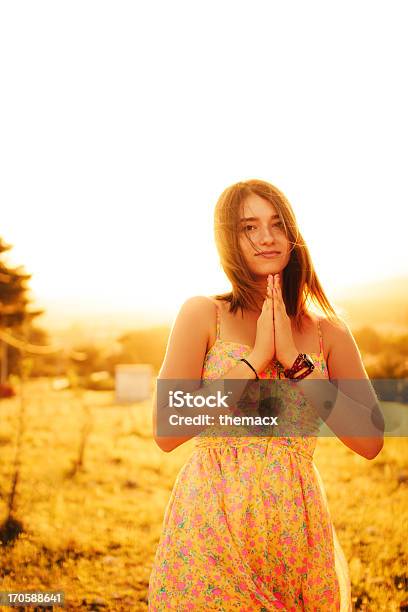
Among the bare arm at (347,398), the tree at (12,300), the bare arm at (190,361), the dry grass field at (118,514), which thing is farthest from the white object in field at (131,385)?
the bare arm at (190,361)

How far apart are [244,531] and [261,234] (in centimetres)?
113

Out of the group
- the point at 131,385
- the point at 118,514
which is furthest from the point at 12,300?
the point at 118,514

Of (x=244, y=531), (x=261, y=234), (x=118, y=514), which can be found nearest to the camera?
(x=244, y=531)

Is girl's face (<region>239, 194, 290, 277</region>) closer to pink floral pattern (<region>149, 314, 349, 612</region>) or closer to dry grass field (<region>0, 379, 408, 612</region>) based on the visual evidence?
pink floral pattern (<region>149, 314, 349, 612</region>)

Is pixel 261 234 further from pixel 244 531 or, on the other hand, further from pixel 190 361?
pixel 244 531

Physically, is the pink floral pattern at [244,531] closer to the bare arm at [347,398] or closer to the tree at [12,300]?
the bare arm at [347,398]

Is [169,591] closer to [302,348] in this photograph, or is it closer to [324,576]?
[324,576]

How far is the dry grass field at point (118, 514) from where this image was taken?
206 inches

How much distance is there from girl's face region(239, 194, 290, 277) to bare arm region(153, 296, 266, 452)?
287 millimetres

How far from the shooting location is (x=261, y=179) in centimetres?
247

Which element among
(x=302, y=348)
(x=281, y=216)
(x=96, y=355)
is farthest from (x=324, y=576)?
(x=96, y=355)

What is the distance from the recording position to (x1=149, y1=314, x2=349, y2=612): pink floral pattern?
7.46ft

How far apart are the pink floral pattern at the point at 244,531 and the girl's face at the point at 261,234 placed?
0.36 meters

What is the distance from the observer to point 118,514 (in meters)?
7.78
